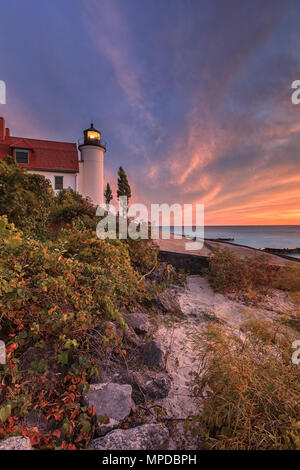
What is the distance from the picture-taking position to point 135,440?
57.9 inches

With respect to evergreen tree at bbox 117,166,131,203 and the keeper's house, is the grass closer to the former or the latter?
the keeper's house

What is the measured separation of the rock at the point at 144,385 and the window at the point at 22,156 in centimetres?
2072

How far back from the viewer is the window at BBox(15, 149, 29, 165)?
17.6m

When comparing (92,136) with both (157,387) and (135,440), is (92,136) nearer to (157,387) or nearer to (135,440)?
(157,387)

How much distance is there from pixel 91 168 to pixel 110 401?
20902 millimetres

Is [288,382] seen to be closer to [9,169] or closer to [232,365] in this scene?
[232,365]

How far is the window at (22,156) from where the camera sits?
17.6 metres

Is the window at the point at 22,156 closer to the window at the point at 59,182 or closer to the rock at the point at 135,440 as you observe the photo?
the window at the point at 59,182

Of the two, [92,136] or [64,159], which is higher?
[92,136]

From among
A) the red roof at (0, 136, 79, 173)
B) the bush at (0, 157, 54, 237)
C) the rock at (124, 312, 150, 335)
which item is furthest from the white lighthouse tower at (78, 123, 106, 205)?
the rock at (124, 312, 150, 335)

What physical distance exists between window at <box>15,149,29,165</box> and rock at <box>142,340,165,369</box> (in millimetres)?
20469

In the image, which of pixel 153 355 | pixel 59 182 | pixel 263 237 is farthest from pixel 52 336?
pixel 263 237

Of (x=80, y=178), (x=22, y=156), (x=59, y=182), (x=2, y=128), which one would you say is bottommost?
(x=59, y=182)
